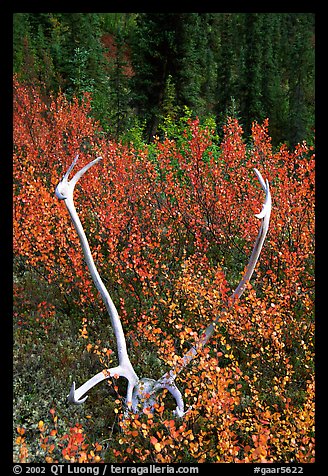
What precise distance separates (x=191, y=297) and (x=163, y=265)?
82cm

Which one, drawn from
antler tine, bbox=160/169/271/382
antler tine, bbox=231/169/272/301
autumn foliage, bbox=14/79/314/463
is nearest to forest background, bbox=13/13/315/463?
autumn foliage, bbox=14/79/314/463

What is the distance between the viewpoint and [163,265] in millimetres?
7340

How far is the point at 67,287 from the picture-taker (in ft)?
30.3

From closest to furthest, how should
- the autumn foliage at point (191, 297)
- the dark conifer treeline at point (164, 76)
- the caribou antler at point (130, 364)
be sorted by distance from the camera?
the autumn foliage at point (191, 297) → the caribou antler at point (130, 364) → the dark conifer treeline at point (164, 76)

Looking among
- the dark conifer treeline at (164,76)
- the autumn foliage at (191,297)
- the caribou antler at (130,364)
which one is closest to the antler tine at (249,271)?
the caribou antler at (130,364)

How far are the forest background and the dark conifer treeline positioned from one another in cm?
9

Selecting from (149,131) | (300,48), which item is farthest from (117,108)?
(300,48)

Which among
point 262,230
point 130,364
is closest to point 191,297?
point 130,364

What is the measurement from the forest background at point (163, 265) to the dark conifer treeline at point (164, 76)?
0.30 feet

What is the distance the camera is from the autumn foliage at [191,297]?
5.57 meters

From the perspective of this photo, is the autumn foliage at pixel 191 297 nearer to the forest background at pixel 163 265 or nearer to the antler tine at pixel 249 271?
the forest background at pixel 163 265

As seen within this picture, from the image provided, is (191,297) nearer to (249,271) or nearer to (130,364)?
(249,271)

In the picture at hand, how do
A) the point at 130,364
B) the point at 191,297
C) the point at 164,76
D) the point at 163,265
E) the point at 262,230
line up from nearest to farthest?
the point at 262,230, the point at 130,364, the point at 163,265, the point at 191,297, the point at 164,76
